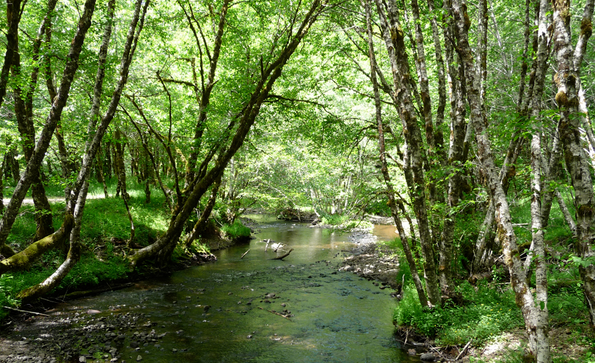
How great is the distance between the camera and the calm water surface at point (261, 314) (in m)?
7.35

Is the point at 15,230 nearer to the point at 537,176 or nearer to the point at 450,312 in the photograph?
the point at 450,312

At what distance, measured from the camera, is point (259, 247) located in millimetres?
20672

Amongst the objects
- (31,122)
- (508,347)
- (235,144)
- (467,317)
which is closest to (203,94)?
(235,144)

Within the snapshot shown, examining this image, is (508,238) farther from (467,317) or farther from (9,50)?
(9,50)

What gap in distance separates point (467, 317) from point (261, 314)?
5556 millimetres

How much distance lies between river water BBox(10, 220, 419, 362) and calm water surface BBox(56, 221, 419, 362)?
0.02m

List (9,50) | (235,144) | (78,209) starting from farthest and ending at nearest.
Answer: (235,144) → (78,209) → (9,50)

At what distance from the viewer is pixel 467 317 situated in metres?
7.46

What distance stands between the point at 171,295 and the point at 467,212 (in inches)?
414

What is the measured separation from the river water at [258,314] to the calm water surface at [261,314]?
2 centimetres

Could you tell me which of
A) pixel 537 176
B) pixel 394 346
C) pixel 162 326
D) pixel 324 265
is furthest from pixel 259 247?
pixel 537 176

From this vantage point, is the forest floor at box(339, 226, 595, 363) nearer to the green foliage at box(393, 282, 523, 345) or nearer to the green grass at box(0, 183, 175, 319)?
the green foliage at box(393, 282, 523, 345)

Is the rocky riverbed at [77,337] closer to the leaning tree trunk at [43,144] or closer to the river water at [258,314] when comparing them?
the river water at [258,314]

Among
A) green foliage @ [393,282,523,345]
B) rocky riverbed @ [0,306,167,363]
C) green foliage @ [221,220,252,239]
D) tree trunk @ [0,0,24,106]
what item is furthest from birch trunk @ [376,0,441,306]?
green foliage @ [221,220,252,239]
